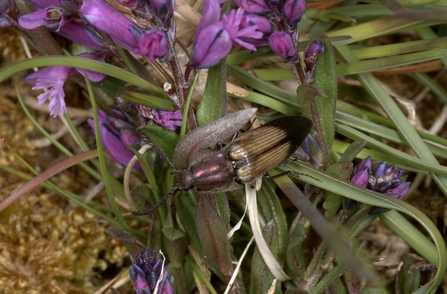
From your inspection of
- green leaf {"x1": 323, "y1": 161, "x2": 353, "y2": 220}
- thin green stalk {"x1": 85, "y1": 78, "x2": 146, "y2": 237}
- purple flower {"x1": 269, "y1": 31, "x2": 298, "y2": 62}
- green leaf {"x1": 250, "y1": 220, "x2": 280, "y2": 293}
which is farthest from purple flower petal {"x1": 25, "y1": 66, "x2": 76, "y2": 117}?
green leaf {"x1": 323, "y1": 161, "x2": 353, "y2": 220}

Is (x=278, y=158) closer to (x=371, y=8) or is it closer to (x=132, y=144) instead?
(x=132, y=144)

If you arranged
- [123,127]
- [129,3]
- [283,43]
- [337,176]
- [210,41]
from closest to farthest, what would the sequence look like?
[129,3] → [210,41] → [283,43] → [337,176] → [123,127]

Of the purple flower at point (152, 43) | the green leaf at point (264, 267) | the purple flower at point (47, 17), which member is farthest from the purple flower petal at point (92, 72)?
the green leaf at point (264, 267)

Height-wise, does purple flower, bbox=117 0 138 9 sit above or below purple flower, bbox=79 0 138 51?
above

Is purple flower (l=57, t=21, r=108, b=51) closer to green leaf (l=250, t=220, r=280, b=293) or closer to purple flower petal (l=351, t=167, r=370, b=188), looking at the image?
green leaf (l=250, t=220, r=280, b=293)

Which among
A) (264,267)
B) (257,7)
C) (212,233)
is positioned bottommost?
(264,267)

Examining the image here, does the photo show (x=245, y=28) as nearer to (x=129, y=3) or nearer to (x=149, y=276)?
(x=129, y=3)

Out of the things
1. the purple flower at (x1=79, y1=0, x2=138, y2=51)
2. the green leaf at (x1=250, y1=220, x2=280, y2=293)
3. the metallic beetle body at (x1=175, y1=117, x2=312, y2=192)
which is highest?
the purple flower at (x1=79, y1=0, x2=138, y2=51)

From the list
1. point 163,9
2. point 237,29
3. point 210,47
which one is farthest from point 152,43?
point 237,29
